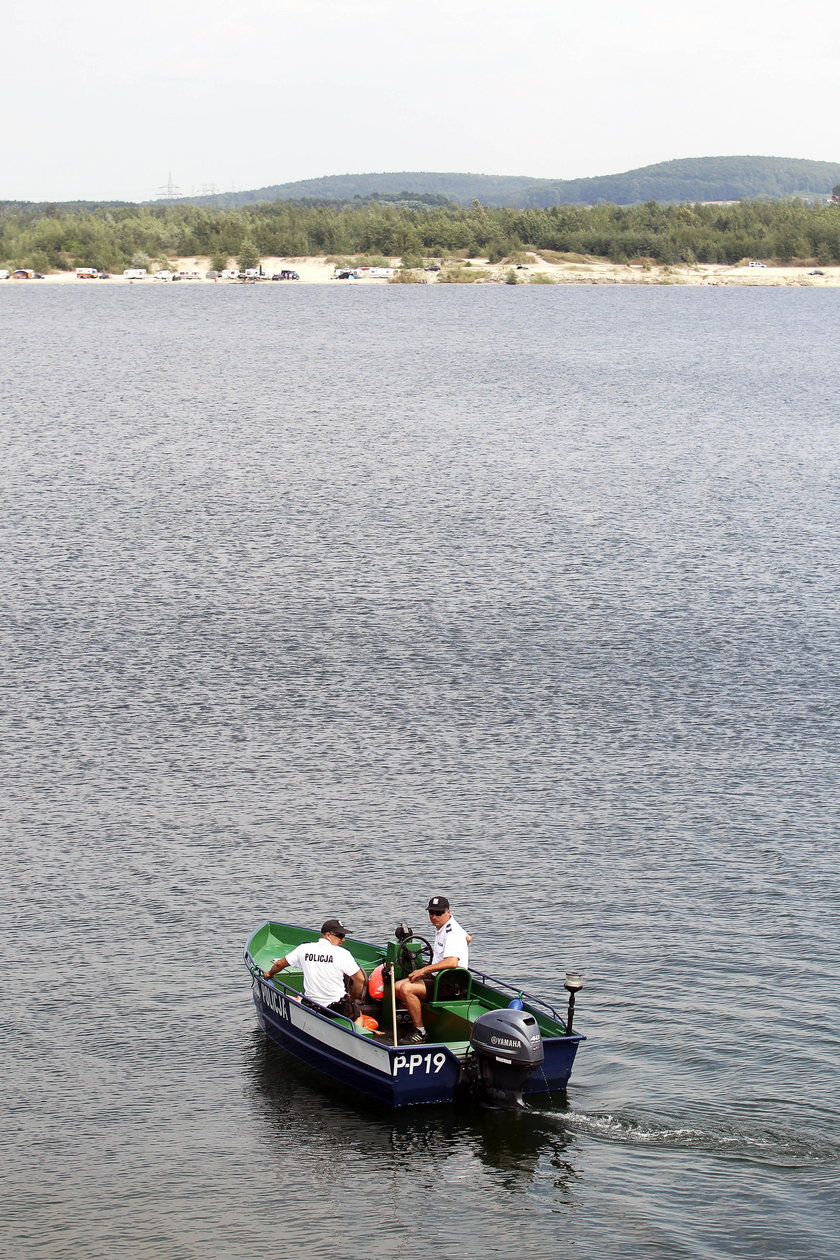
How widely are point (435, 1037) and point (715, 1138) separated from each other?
3938mm

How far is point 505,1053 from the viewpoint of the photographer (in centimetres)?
1978

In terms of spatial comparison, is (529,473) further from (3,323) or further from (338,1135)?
(3,323)

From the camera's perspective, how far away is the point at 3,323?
170 m

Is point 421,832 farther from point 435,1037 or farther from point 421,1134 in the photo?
point 421,1134

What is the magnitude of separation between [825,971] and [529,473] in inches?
1955

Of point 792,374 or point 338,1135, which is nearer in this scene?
point 338,1135

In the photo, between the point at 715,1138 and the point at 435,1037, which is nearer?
the point at 715,1138

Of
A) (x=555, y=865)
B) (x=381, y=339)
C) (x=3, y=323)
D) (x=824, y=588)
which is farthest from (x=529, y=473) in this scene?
(x=3, y=323)

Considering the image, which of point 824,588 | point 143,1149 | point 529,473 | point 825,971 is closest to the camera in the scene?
point 143,1149

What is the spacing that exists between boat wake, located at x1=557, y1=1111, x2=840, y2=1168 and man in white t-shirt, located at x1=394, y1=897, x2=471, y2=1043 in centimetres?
233

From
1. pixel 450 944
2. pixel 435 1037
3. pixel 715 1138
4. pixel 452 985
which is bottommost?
pixel 715 1138

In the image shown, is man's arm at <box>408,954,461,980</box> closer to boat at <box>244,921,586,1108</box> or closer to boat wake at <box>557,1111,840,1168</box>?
boat at <box>244,921,586,1108</box>

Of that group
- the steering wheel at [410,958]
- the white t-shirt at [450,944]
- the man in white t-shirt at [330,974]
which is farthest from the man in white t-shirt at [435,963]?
the man in white t-shirt at [330,974]

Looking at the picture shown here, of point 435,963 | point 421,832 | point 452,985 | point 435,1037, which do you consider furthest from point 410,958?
point 421,832
